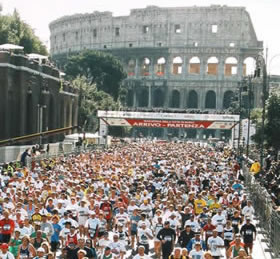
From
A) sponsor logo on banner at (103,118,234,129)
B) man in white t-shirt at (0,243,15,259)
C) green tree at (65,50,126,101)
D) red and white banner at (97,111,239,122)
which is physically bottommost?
man in white t-shirt at (0,243,15,259)

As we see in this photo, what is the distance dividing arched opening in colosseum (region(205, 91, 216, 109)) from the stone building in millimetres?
67955

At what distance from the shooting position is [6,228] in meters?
13.9

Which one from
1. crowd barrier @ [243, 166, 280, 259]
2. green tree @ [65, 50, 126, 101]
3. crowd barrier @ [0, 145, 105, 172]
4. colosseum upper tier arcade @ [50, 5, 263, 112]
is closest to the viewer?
crowd barrier @ [243, 166, 280, 259]

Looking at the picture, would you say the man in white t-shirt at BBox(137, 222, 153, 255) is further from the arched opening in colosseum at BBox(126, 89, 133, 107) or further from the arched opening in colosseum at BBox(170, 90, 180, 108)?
the arched opening in colosseum at BBox(170, 90, 180, 108)

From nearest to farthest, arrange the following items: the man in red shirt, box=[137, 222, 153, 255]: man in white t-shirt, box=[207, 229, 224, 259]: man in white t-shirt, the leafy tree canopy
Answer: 1. box=[207, 229, 224, 259]: man in white t-shirt
2. the man in red shirt
3. box=[137, 222, 153, 255]: man in white t-shirt
4. the leafy tree canopy

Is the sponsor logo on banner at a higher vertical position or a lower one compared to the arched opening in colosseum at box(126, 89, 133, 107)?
lower

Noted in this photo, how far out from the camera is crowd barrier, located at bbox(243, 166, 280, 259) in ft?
51.2

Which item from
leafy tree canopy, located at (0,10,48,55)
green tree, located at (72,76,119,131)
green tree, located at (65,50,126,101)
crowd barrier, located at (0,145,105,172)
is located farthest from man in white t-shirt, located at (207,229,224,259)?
green tree, located at (65,50,126,101)

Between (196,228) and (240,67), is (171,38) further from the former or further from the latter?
(196,228)

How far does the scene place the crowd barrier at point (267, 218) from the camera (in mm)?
15602

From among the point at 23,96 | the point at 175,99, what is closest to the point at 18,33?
the point at 23,96

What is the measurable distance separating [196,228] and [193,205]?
323 centimetres

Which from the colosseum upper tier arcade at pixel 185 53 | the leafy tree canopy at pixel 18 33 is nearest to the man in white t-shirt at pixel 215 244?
the leafy tree canopy at pixel 18 33

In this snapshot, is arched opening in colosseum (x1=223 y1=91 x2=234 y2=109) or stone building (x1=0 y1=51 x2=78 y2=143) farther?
arched opening in colosseum (x1=223 y1=91 x2=234 y2=109)
